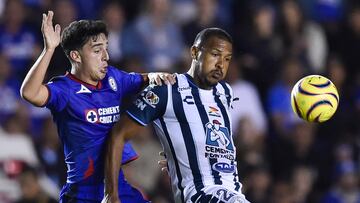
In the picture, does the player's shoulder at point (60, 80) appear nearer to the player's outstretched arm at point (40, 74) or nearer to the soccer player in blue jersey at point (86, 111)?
the soccer player in blue jersey at point (86, 111)

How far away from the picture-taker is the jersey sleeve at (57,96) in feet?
27.6

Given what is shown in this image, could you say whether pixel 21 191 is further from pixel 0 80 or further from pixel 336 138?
pixel 336 138

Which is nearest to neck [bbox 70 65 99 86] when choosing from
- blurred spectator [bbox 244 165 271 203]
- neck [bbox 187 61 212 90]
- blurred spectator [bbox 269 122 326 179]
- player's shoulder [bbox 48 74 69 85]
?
player's shoulder [bbox 48 74 69 85]


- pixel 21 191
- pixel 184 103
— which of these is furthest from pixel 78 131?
pixel 21 191

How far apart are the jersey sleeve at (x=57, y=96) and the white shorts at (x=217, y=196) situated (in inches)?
50.7

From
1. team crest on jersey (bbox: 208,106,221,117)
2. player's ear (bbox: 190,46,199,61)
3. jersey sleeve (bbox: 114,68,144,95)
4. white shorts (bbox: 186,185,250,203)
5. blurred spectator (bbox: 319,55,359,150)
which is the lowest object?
blurred spectator (bbox: 319,55,359,150)

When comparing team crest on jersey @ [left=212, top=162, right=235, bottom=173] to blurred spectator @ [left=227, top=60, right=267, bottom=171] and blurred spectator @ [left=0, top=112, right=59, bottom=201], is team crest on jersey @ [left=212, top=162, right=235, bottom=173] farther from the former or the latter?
blurred spectator @ [left=227, top=60, right=267, bottom=171]

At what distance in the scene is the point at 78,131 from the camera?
→ 8.58 m

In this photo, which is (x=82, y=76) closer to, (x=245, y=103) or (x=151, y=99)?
(x=151, y=99)

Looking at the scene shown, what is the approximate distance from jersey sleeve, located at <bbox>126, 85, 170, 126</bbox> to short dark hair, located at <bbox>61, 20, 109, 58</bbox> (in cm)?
62

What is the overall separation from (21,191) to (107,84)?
4.27 metres

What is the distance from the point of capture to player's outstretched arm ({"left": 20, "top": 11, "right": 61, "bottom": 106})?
813cm

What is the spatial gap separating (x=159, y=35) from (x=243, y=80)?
1352 millimetres

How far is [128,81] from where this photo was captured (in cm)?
907
